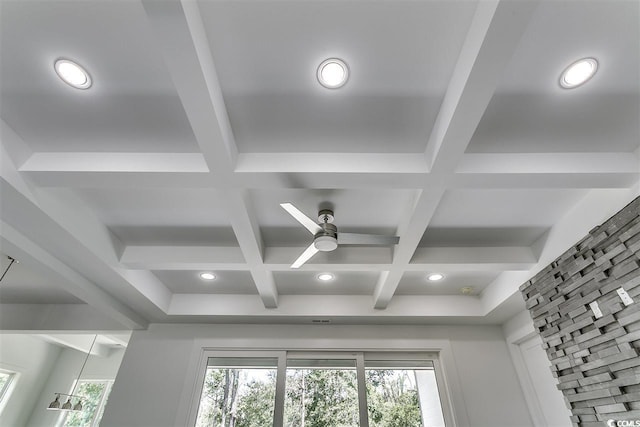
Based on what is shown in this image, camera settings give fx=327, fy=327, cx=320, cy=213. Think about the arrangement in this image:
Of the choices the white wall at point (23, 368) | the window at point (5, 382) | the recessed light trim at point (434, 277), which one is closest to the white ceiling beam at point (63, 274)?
the recessed light trim at point (434, 277)

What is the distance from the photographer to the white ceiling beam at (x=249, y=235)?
6.39 feet

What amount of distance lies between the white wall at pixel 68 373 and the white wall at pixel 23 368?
0.10 metres

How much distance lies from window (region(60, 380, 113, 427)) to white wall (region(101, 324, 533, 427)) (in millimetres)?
3857

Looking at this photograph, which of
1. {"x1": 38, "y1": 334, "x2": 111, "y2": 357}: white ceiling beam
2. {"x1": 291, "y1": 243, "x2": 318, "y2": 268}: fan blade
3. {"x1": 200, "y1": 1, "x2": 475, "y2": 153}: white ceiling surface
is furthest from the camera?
{"x1": 38, "y1": 334, "x2": 111, "y2": 357}: white ceiling beam

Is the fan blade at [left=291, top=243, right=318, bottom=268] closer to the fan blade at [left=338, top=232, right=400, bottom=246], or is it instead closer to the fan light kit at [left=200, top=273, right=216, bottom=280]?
the fan blade at [left=338, top=232, right=400, bottom=246]

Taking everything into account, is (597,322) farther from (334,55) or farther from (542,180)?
(334,55)

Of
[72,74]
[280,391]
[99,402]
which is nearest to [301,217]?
[72,74]

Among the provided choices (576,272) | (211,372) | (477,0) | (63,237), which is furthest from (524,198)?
(211,372)

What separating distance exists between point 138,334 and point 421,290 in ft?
10.1

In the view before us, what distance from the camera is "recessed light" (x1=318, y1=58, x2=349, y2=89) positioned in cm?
139

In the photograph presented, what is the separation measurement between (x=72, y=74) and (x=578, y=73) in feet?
7.17

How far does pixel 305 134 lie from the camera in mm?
1713

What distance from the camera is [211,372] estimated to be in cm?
347

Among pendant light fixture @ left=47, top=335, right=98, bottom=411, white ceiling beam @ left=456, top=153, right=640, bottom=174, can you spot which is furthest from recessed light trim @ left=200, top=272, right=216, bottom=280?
pendant light fixture @ left=47, top=335, right=98, bottom=411
